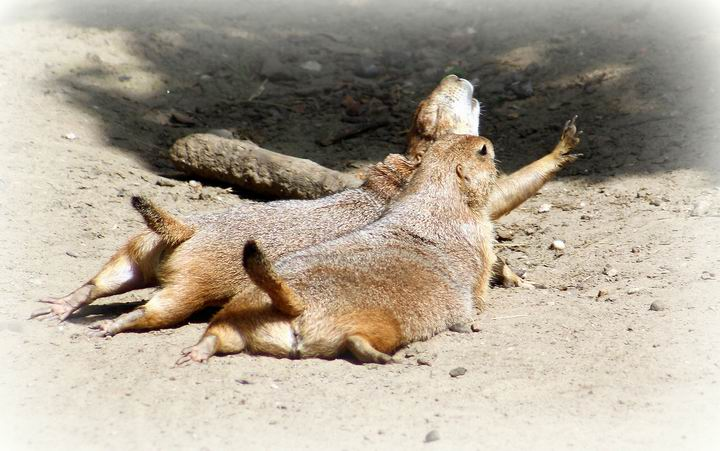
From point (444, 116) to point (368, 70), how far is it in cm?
398

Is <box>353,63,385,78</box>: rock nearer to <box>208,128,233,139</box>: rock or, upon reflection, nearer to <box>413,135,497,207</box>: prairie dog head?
<box>208,128,233,139</box>: rock

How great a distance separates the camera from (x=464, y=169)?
6.61 metres

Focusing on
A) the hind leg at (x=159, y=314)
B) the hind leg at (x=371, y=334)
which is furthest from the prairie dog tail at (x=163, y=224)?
the hind leg at (x=371, y=334)

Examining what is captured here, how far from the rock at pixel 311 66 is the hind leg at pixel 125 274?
18.7 ft

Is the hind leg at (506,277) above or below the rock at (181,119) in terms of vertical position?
below

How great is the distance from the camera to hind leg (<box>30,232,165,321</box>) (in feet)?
20.0

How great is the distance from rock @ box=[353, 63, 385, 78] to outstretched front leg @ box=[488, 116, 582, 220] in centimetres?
422

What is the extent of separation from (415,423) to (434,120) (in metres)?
3.58

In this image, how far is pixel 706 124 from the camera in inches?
343

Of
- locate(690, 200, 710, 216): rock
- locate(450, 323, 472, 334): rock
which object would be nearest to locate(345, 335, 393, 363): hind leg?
locate(450, 323, 472, 334): rock

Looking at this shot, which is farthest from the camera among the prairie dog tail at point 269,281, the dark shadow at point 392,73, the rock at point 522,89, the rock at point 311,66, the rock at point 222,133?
the rock at point 311,66

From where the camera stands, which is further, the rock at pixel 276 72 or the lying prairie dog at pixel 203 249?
the rock at pixel 276 72

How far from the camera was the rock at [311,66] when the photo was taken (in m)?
11.5

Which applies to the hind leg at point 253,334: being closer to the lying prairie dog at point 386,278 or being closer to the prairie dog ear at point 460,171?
the lying prairie dog at point 386,278
